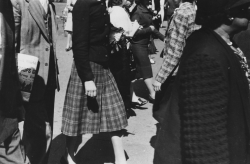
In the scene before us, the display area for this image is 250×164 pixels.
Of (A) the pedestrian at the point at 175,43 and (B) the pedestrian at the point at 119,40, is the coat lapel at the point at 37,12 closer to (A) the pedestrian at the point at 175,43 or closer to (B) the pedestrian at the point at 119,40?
(B) the pedestrian at the point at 119,40

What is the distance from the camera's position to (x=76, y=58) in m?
3.73

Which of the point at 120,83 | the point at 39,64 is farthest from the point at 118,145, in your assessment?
the point at 120,83

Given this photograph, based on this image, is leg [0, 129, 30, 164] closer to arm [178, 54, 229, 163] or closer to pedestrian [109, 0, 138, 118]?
arm [178, 54, 229, 163]

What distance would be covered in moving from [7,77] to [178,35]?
178cm

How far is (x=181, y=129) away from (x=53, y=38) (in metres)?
2.34

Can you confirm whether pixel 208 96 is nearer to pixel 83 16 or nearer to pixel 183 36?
pixel 83 16

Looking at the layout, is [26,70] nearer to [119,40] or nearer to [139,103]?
[119,40]

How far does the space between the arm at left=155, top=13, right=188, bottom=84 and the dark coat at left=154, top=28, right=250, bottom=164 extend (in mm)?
1943

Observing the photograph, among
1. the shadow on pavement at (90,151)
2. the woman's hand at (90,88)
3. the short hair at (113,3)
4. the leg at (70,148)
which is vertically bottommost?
the shadow on pavement at (90,151)

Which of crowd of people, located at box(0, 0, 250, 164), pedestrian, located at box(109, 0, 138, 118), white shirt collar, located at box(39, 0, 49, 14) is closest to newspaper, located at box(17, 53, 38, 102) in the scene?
crowd of people, located at box(0, 0, 250, 164)

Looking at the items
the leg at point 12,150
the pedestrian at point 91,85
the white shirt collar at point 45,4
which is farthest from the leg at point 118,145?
the white shirt collar at point 45,4

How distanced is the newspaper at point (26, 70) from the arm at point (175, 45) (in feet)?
4.35

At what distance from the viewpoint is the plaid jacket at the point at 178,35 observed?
13.2 feet

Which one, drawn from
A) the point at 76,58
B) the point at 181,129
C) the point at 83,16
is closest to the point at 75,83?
the point at 76,58
